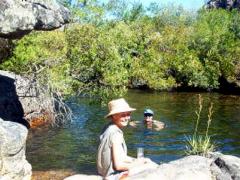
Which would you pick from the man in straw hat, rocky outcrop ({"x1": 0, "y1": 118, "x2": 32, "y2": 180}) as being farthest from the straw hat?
rocky outcrop ({"x1": 0, "y1": 118, "x2": 32, "y2": 180})

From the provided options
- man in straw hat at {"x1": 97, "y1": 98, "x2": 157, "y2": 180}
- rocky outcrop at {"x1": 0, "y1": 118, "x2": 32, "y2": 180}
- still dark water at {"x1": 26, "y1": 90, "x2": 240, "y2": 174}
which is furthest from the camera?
still dark water at {"x1": 26, "y1": 90, "x2": 240, "y2": 174}

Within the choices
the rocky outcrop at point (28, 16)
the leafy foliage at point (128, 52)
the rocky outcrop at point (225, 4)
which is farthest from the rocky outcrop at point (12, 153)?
the rocky outcrop at point (225, 4)

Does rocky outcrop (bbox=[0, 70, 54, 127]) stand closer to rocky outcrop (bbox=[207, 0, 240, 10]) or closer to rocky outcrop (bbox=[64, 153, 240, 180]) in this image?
rocky outcrop (bbox=[64, 153, 240, 180])

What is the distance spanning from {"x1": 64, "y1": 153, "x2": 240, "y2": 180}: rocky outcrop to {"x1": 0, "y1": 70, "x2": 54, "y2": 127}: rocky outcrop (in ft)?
39.9

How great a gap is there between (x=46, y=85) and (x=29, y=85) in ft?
4.64

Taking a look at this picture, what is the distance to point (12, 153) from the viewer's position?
472 inches

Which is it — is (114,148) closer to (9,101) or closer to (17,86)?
(9,101)

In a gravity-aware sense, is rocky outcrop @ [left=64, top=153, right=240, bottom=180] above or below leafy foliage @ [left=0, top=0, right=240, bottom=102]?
below

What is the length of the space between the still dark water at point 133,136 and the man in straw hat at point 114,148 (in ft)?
25.1

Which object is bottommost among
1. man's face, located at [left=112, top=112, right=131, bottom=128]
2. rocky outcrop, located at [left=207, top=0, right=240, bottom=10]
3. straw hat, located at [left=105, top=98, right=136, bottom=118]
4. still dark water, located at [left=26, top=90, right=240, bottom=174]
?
Answer: still dark water, located at [left=26, top=90, right=240, bottom=174]

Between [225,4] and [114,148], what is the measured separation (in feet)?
296

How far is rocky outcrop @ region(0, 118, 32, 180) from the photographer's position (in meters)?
11.7

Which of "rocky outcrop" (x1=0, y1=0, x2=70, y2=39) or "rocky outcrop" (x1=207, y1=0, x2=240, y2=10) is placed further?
"rocky outcrop" (x1=207, y1=0, x2=240, y2=10)

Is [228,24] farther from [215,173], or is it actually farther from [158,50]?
[215,173]
